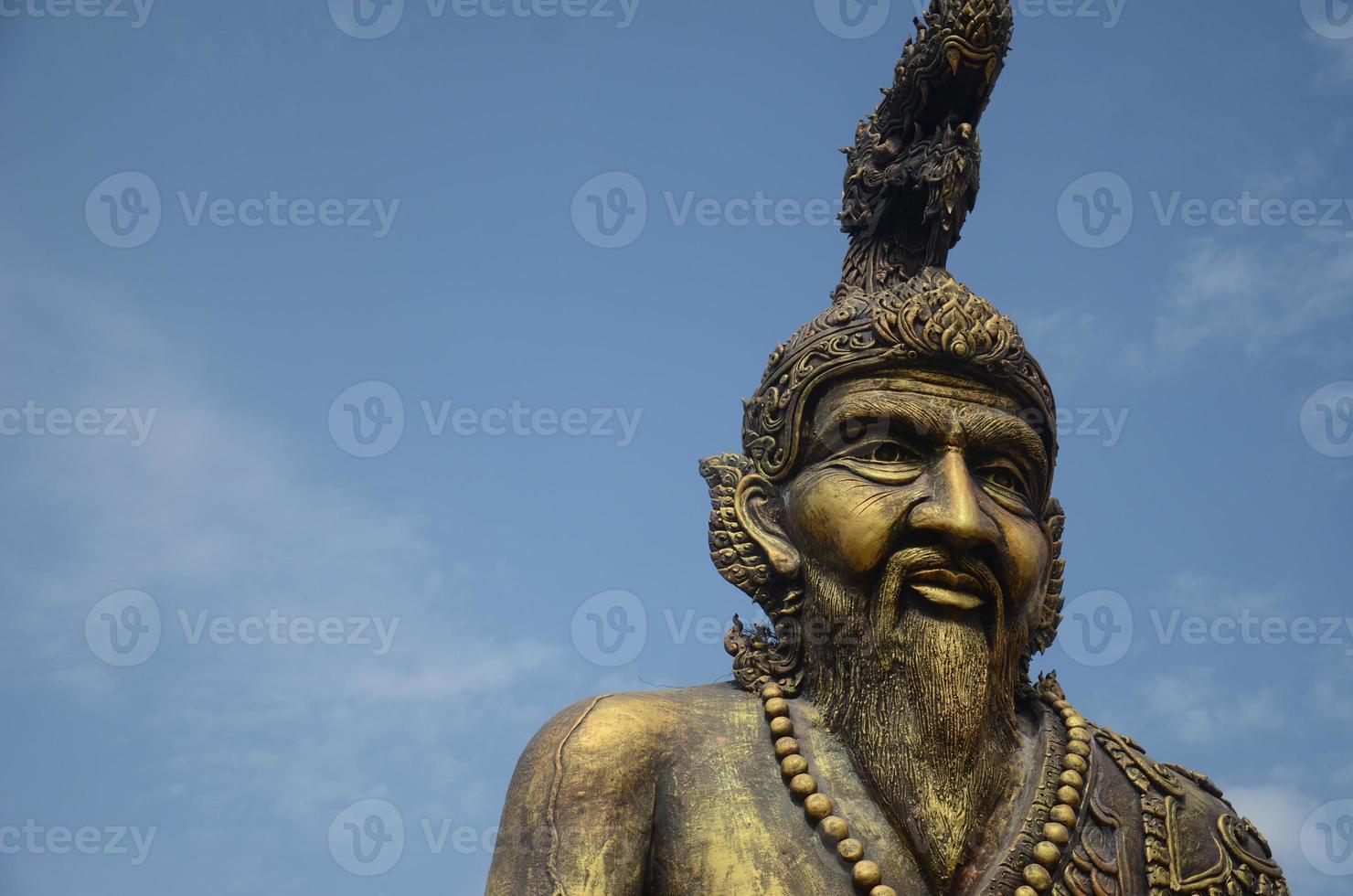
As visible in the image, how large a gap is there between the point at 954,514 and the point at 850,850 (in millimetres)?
1562

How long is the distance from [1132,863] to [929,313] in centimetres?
272

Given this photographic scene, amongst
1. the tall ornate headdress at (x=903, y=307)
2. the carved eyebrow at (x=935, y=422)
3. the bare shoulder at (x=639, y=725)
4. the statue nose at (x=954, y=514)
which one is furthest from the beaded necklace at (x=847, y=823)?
the carved eyebrow at (x=935, y=422)

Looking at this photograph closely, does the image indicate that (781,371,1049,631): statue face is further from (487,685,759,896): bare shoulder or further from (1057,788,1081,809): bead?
(487,685,759,896): bare shoulder

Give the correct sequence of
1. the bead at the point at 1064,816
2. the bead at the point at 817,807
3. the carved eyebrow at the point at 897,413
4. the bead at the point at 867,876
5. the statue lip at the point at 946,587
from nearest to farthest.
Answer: the bead at the point at 867,876 < the bead at the point at 817,807 < the bead at the point at 1064,816 < the statue lip at the point at 946,587 < the carved eyebrow at the point at 897,413

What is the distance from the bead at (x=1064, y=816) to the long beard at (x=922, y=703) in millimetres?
269

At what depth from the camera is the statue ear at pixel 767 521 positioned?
7.51 meters

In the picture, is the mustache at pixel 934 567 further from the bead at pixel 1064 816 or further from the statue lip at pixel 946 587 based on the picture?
the bead at pixel 1064 816

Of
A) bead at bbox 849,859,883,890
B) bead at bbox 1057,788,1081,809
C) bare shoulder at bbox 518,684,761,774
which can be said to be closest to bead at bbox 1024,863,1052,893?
bead at bbox 1057,788,1081,809

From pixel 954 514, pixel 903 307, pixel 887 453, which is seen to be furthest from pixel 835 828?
pixel 903 307

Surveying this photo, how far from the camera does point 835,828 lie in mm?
6723

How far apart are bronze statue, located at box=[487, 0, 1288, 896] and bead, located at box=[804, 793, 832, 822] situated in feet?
0.04

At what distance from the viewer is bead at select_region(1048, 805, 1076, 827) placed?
6922 millimetres

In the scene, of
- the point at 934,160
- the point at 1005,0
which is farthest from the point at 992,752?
the point at 1005,0

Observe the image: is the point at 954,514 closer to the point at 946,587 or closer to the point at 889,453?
the point at 946,587
